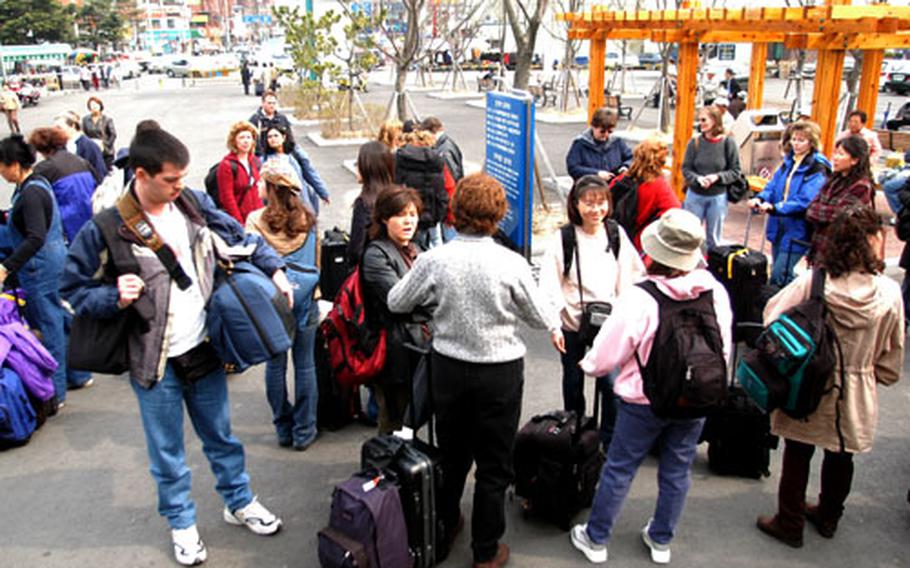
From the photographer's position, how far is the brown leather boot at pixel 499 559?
3.42 m

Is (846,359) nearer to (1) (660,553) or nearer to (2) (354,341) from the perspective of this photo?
(1) (660,553)

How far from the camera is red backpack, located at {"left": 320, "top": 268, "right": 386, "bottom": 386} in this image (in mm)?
3748

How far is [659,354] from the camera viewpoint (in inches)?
121

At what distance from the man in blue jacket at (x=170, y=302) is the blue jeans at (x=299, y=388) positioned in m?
0.81

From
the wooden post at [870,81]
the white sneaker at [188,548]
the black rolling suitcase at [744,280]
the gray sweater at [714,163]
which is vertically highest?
the wooden post at [870,81]

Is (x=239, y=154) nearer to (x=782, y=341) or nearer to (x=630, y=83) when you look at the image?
(x=782, y=341)

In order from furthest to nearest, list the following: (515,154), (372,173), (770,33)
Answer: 1. (770,33)
2. (515,154)
3. (372,173)

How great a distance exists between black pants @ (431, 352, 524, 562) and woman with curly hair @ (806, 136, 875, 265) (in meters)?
2.86

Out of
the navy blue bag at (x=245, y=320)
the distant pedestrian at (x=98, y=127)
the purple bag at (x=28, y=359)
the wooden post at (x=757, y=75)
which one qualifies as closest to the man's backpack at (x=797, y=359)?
the navy blue bag at (x=245, y=320)

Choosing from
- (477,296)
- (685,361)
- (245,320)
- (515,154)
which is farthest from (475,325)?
(515,154)

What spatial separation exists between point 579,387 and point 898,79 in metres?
29.8

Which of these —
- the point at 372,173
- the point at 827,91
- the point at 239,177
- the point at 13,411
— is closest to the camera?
the point at 13,411

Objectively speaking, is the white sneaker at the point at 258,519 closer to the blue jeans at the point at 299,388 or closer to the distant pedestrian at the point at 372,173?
the blue jeans at the point at 299,388

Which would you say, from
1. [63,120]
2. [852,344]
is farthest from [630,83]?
[852,344]
